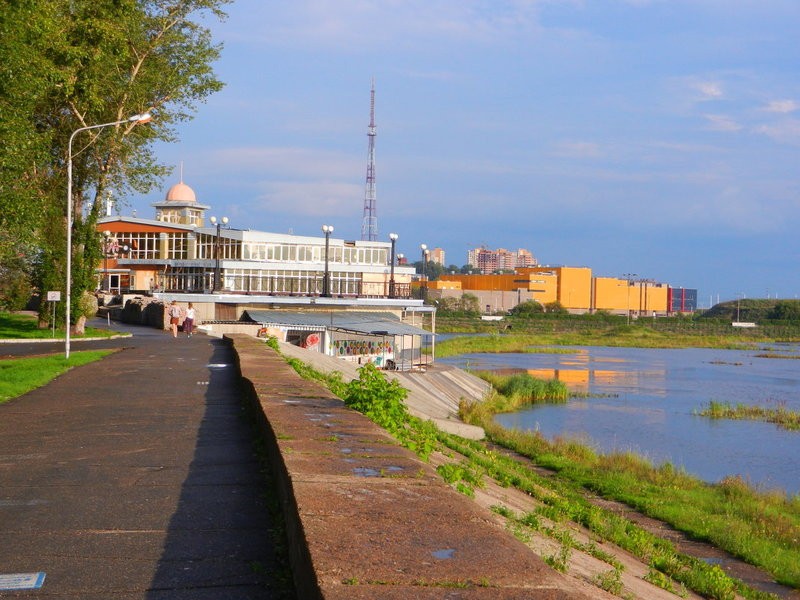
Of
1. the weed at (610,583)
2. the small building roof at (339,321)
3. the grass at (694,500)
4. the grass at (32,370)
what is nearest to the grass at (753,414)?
the grass at (694,500)

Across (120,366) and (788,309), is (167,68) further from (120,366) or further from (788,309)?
(788,309)

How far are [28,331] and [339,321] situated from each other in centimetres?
1796

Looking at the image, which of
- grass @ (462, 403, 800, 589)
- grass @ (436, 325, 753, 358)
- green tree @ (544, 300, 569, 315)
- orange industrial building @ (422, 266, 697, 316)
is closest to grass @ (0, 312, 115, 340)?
grass @ (462, 403, 800, 589)

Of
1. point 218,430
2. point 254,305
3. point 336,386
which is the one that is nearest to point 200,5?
point 254,305

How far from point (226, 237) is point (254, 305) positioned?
40.4ft

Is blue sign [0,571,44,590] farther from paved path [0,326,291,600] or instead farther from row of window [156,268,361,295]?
row of window [156,268,361,295]

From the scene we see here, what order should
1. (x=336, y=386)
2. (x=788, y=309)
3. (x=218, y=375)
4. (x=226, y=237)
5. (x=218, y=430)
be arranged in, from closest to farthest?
(x=218, y=430) → (x=336, y=386) → (x=218, y=375) → (x=226, y=237) → (x=788, y=309)

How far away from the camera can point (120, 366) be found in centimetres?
2423

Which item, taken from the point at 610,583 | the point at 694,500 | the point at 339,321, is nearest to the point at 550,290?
the point at 339,321

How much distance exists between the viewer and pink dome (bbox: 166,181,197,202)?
90281mm

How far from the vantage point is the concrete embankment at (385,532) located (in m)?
4.26

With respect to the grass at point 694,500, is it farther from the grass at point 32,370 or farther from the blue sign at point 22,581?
the blue sign at point 22,581

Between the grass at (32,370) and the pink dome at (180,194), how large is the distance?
6251 cm

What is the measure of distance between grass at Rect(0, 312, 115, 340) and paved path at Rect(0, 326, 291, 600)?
25052 millimetres
